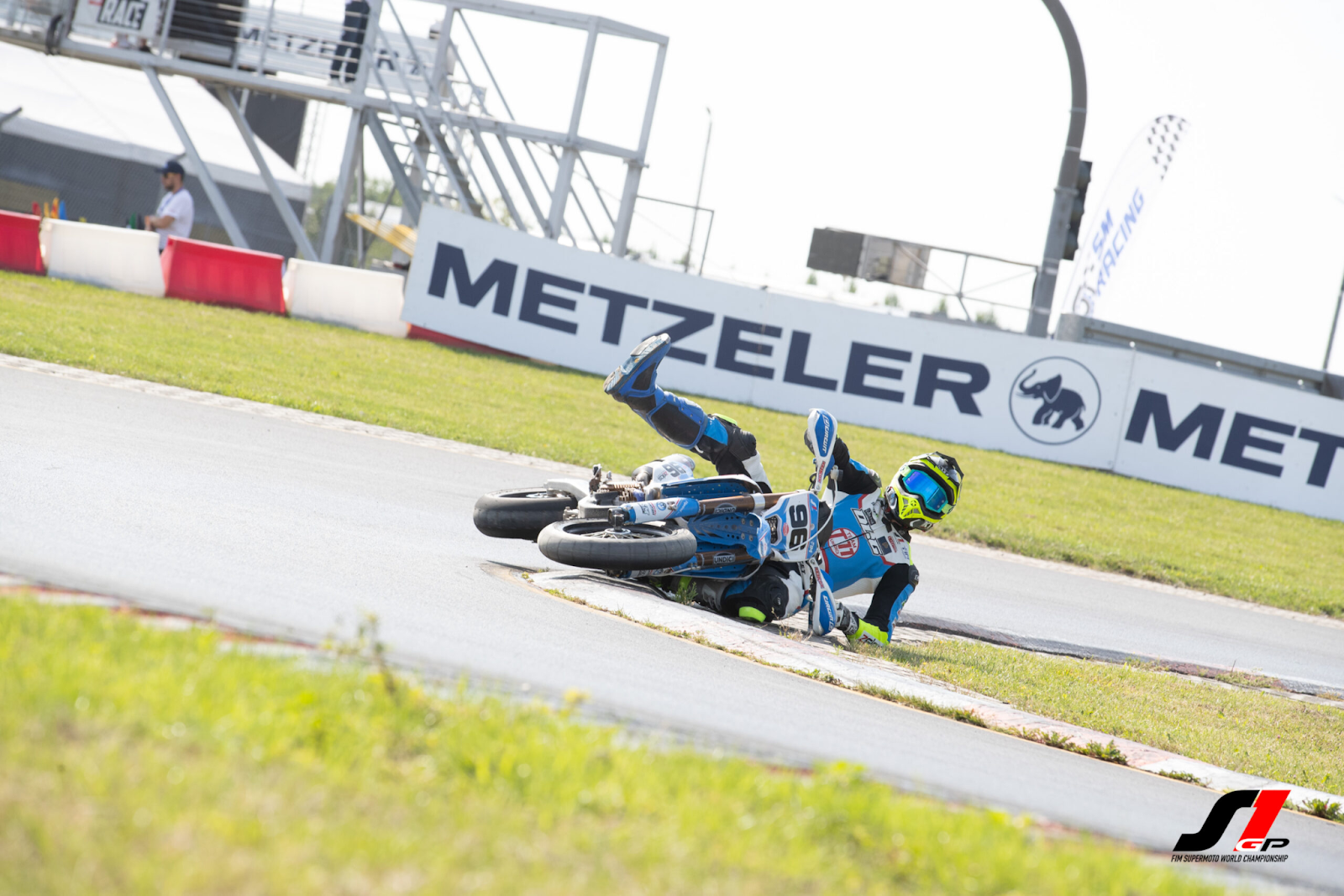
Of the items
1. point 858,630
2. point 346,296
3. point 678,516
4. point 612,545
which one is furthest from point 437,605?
point 346,296

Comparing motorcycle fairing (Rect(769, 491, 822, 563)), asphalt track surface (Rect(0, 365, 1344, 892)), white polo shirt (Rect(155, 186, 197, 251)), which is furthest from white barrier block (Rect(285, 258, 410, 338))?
motorcycle fairing (Rect(769, 491, 822, 563))

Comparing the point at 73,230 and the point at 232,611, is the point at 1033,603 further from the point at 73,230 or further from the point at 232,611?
the point at 73,230

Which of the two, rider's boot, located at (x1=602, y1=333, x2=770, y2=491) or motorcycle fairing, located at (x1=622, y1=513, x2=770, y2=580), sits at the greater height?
rider's boot, located at (x1=602, y1=333, x2=770, y2=491)

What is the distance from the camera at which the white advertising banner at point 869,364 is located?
1809cm

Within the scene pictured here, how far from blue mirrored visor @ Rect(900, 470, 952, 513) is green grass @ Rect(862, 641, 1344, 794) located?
2.87 ft

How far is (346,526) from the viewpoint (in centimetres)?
661

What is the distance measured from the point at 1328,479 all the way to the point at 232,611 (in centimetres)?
1828

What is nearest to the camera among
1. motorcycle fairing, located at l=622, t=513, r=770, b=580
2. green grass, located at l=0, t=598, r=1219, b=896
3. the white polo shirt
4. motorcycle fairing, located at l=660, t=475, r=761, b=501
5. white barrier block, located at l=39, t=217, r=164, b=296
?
green grass, located at l=0, t=598, r=1219, b=896

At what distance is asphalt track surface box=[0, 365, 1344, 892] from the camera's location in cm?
409

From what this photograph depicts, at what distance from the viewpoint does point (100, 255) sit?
672 inches

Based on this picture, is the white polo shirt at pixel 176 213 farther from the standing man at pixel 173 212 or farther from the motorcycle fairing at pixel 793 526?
the motorcycle fairing at pixel 793 526

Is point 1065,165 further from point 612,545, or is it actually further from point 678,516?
point 612,545

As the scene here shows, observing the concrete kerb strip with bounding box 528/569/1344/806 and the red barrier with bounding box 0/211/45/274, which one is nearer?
the concrete kerb strip with bounding box 528/569/1344/806

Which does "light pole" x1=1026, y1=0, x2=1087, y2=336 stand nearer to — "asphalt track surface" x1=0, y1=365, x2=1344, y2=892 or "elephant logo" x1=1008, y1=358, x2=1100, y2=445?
"elephant logo" x1=1008, y1=358, x2=1100, y2=445
